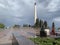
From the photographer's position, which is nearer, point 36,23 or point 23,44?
point 23,44

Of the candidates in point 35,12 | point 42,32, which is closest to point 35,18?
point 35,12

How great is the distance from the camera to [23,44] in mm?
6133

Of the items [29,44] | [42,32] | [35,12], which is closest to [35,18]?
[35,12]

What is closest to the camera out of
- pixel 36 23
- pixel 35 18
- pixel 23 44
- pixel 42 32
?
pixel 23 44

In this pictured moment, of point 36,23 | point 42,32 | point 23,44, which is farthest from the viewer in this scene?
point 36,23

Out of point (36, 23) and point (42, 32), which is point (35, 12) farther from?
point (42, 32)

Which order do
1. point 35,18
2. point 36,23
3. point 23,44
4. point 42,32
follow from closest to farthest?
point 23,44
point 42,32
point 36,23
point 35,18

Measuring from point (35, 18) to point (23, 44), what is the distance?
185 ft

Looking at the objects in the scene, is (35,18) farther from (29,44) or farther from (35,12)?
(29,44)

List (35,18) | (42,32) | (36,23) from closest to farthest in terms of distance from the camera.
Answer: (42,32), (36,23), (35,18)

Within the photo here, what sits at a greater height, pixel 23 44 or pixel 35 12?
pixel 35 12

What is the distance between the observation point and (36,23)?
57.9m

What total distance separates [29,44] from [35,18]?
56.5m

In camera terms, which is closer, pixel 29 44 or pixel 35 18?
pixel 29 44
